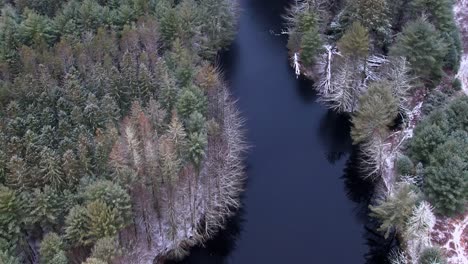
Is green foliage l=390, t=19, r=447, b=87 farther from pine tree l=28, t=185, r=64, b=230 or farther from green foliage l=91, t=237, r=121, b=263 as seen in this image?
pine tree l=28, t=185, r=64, b=230

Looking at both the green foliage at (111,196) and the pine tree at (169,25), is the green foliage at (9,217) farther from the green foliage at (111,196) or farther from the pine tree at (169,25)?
the pine tree at (169,25)

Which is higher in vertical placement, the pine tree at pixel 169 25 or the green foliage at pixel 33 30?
the pine tree at pixel 169 25

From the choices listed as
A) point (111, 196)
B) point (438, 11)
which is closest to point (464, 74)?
point (438, 11)

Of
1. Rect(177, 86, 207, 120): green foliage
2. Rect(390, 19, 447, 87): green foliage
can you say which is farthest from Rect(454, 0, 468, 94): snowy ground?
Rect(177, 86, 207, 120): green foliage

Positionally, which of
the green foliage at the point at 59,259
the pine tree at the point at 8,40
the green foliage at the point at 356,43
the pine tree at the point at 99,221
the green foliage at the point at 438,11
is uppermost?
the green foliage at the point at 438,11

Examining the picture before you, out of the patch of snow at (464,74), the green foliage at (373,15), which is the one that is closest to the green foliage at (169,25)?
the green foliage at (373,15)
